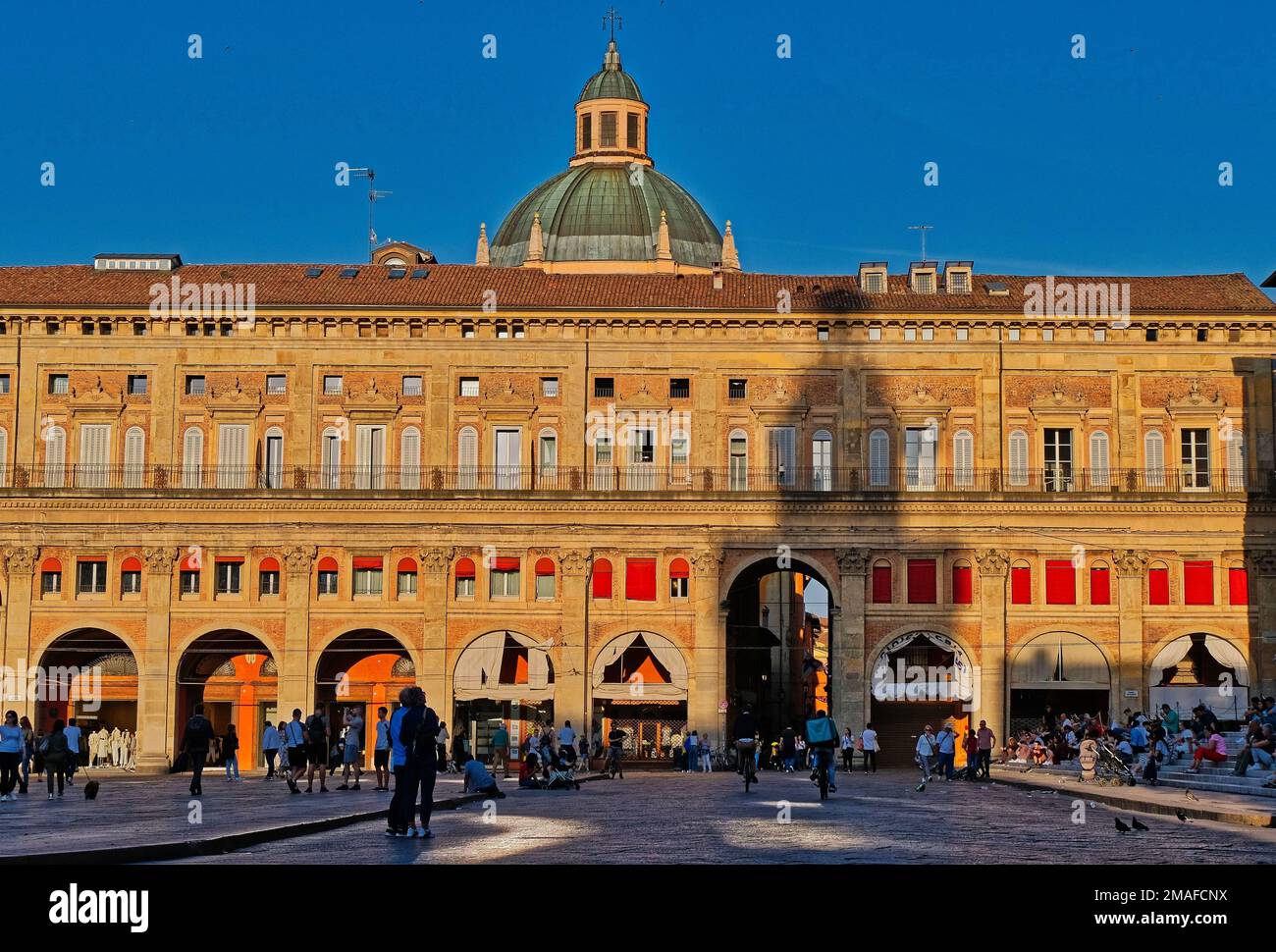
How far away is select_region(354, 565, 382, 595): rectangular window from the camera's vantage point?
61.3 m

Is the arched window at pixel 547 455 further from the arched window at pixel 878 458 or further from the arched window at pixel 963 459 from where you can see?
the arched window at pixel 963 459

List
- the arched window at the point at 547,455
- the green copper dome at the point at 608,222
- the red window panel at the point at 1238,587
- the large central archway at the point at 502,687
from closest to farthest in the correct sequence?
the large central archway at the point at 502,687, the red window panel at the point at 1238,587, the arched window at the point at 547,455, the green copper dome at the point at 608,222

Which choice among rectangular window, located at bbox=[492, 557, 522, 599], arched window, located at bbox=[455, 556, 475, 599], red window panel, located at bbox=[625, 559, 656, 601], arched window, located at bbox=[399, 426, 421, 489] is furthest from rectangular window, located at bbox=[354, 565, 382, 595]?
red window panel, located at bbox=[625, 559, 656, 601]

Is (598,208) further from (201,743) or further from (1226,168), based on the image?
(201,743)

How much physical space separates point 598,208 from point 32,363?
3201cm

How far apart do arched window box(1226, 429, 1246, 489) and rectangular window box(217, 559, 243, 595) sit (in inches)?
1263

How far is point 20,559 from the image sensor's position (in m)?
61.0

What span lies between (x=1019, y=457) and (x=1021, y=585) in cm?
428

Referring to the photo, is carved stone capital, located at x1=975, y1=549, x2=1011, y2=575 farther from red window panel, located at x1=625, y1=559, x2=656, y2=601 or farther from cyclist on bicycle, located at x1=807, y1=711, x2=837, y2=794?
cyclist on bicycle, located at x1=807, y1=711, x2=837, y2=794

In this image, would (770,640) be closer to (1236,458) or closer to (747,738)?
(1236,458)

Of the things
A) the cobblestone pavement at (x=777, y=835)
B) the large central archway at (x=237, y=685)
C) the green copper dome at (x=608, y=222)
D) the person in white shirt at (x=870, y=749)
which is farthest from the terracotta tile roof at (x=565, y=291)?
the cobblestone pavement at (x=777, y=835)

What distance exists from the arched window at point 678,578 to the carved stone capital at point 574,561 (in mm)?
2709

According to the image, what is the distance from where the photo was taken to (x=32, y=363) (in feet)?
206

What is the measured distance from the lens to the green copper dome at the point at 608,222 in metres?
86.8
